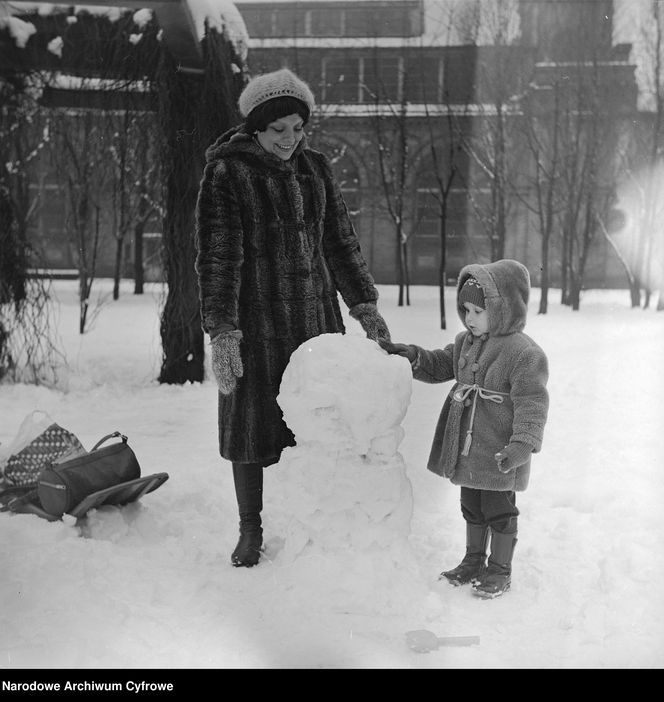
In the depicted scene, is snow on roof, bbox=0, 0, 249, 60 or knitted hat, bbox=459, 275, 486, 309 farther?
snow on roof, bbox=0, 0, 249, 60

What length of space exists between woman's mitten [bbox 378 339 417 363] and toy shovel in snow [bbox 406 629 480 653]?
1071 millimetres

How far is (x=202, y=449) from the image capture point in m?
5.30

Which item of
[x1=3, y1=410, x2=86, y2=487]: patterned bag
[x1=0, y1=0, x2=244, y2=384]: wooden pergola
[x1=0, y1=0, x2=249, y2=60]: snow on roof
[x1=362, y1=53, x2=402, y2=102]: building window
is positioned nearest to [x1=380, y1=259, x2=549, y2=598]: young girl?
[x1=3, y1=410, x2=86, y2=487]: patterned bag

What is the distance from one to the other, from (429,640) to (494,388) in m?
0.98

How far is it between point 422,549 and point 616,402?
4.43 metres

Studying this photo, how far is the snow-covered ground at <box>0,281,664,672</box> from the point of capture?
2473mm

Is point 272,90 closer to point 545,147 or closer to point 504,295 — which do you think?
point 504,295

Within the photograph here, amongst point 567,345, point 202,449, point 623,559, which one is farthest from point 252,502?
point 567,345

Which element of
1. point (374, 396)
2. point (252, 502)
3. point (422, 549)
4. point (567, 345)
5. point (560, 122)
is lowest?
point (567, 345)

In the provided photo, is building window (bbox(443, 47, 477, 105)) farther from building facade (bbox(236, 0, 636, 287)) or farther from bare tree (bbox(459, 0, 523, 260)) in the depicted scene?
bare tree (bbox(459, 0, 523, 260))

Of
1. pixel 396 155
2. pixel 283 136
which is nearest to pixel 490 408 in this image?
pixel 283 136

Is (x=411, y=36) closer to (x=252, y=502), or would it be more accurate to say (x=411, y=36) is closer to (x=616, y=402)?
(x=616, y=402)

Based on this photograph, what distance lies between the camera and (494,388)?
300 cm
